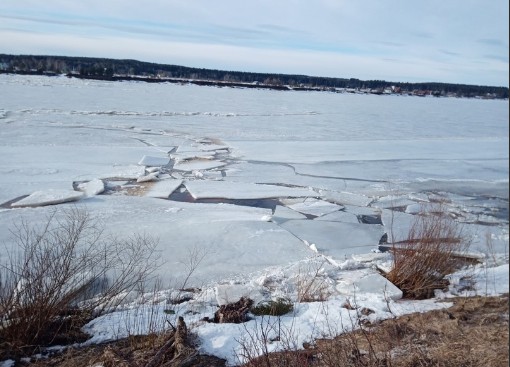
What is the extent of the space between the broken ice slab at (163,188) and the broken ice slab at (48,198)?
4.48ft

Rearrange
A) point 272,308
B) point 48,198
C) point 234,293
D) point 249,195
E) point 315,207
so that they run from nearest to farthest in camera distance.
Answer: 1. point 272,308
2. point 234,293
3. point 48,198
4. point 315,207
5. point 249,195

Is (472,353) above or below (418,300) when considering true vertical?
above

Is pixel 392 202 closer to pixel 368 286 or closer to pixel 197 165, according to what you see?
pixel 368 286

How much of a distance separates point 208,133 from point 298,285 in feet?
40.0

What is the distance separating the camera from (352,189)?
36.4 feet

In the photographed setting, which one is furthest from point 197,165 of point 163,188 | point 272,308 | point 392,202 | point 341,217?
point 272,308

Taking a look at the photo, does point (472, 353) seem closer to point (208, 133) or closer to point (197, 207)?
point (197, 207)

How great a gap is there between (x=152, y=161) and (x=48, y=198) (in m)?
4.05

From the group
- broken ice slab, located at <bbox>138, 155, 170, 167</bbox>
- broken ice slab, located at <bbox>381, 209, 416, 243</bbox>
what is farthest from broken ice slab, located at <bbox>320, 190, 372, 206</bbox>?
broken ice slab, located at <bbox>138, 155, 170, 167</bbox>

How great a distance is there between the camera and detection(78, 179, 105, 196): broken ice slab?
30.2 ft

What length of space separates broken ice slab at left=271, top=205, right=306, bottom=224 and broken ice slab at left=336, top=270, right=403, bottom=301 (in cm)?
227

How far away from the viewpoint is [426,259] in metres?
6.43

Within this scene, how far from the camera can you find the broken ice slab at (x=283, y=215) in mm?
8664

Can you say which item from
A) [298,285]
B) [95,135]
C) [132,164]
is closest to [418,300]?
[298,285]
